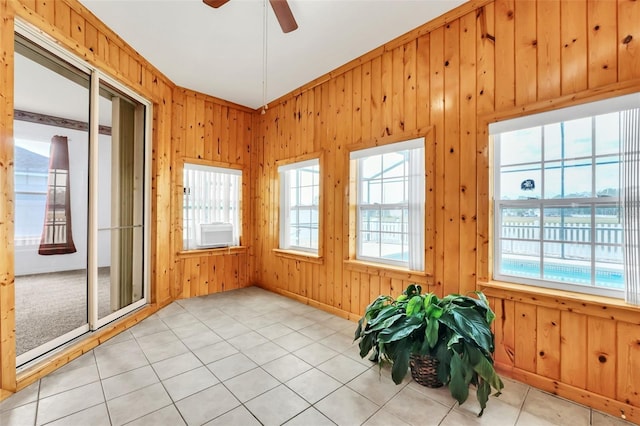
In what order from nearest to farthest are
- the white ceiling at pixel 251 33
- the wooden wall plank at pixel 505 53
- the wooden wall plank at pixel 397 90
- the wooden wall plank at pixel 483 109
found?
1. the wooden wall plank at pixel 505 53
2. the wooden wall plank at pixel 483 109
3. the white ceiling at pixel 251 33
4. the wooden wall plank at pixel 397 90

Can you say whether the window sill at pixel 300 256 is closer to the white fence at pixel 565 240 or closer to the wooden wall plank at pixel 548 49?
the white fence at pixel 565 240

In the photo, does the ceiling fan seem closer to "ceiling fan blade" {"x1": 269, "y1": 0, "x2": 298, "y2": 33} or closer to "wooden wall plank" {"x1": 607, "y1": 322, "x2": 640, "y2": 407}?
"ceiling fan blade" {"x1": 269, "y1": 0, "x2": 298, "y2": 33}

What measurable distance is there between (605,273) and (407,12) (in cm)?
253

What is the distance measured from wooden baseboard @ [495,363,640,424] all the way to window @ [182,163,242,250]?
12.4 feet

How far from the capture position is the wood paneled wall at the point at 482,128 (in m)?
1.71

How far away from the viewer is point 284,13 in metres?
1.91

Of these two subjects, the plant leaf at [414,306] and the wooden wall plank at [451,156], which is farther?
the wooden wall plank at [451,156]

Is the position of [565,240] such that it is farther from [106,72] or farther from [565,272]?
[106,72]

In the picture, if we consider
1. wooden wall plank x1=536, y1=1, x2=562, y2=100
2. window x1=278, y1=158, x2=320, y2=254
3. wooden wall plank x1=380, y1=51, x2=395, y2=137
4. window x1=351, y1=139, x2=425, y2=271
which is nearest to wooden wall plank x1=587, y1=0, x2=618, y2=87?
wooden wall plank x1=536, y1=1, x2=562, y2=100

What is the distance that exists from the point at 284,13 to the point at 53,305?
3951mm

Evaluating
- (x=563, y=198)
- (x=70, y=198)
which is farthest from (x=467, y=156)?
(x=70, y=198)

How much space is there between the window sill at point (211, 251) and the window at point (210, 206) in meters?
0.06

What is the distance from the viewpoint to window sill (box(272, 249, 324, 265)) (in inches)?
141

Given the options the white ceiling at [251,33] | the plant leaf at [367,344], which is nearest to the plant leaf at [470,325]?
the plant leaf at [367,344]
